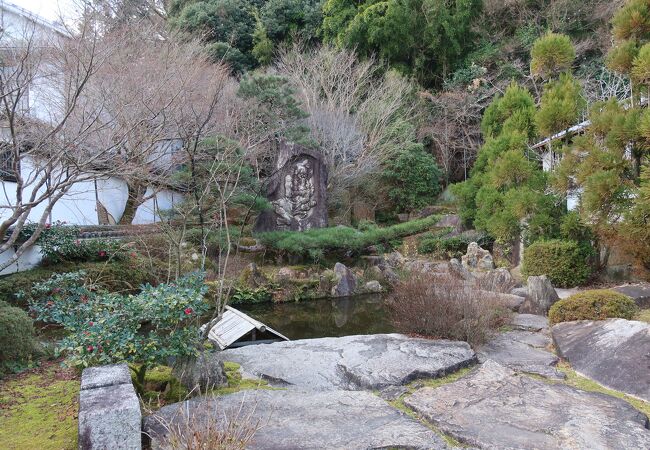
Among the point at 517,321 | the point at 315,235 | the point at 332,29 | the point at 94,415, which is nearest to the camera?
the point at 94,415

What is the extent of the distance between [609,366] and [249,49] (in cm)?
1930

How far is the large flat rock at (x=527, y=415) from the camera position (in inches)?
115

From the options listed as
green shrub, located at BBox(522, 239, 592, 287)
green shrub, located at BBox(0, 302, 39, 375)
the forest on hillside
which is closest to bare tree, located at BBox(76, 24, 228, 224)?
the forest on hillside

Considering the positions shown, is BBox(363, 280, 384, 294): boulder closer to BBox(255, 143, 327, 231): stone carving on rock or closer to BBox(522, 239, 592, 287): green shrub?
BBox(255, 143, 327, 231): stone carving on rock

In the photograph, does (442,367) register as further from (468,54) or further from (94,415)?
(468,54)

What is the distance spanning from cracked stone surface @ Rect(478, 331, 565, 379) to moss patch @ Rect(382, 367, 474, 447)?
0.53m

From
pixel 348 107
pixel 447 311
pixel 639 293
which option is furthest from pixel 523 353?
pixel 348 107

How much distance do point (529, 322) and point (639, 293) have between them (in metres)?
1.46

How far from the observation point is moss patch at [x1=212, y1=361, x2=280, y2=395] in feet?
12.7

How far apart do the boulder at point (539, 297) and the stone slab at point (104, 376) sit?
5.64 metres

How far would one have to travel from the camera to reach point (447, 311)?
5.54 metres

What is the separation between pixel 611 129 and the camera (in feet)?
24.3

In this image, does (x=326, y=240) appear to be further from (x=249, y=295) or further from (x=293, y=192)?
(x=249, y=295)

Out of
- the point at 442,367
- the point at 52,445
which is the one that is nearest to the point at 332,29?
the point at 442,367
